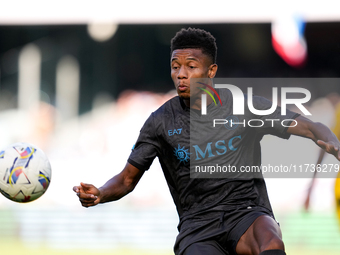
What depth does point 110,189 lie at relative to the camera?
411 centimetres

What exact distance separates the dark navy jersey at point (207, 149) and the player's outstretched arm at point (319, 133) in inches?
3.8

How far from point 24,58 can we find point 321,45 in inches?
269

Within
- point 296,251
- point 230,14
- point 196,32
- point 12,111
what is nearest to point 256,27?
point 230,14

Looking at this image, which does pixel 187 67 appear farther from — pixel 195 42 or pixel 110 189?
pixel 110 189

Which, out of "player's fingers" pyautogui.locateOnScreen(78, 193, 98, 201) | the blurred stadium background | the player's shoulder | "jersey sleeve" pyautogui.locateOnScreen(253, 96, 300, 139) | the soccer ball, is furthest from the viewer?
the blurred stadium background

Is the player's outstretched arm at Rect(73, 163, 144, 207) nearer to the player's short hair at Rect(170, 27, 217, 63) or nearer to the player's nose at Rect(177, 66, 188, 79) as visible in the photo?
the player's nose at Rect(177, 66, 188, 79)

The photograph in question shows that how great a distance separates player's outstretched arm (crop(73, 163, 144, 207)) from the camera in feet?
12.5

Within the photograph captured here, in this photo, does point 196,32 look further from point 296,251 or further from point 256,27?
point 256,27

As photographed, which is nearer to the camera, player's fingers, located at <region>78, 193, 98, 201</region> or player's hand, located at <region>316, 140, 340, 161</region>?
player's hand, located at <region>316, 140, 340, 161</region>

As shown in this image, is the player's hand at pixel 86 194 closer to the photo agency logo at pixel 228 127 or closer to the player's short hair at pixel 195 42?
the photo agency logo at pixel 228 127

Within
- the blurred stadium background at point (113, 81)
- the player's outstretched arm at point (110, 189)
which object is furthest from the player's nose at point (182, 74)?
the blurred stadium background at point (113, 81)

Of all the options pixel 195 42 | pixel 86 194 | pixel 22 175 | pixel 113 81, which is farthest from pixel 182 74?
pixel 113 81

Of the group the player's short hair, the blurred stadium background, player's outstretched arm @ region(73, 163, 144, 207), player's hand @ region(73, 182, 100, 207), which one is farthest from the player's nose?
the blurred stadium background

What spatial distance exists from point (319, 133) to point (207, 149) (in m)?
0.89
